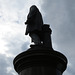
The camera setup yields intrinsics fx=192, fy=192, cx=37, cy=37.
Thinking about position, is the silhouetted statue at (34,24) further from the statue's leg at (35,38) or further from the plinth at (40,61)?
the plinth at (40,61)

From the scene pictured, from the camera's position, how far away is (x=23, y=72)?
7.26 meters

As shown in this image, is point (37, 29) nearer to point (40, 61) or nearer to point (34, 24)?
point (34, 24)

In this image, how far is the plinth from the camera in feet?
23.1

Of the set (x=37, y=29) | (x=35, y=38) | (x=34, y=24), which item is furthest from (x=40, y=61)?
(x=34, y=24)

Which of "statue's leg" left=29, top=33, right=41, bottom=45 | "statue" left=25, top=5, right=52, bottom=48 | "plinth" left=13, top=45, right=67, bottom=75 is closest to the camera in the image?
"plinth" left=13, top=45, right=67, bottom=75

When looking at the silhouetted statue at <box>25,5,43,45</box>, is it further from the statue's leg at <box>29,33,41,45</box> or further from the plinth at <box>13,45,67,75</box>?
the plinth at <box>13,45,67,75</box>

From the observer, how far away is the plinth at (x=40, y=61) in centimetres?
703

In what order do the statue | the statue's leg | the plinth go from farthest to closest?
1. the statue
2. the statue's leg
3. the plinth

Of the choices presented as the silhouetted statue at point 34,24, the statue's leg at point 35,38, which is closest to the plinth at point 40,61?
the statue's leg at point 35,38

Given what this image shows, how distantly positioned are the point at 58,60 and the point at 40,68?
78 centimetres

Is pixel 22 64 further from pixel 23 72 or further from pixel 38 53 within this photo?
pixel 38 53

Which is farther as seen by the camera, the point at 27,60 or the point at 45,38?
the point at 45,38

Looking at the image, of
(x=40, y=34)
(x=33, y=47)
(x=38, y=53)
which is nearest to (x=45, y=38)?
(x=40, y=34)

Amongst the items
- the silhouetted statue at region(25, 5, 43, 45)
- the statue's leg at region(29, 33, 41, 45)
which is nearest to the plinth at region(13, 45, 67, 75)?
the statue's leg at region(29, 33, 41, 45)
